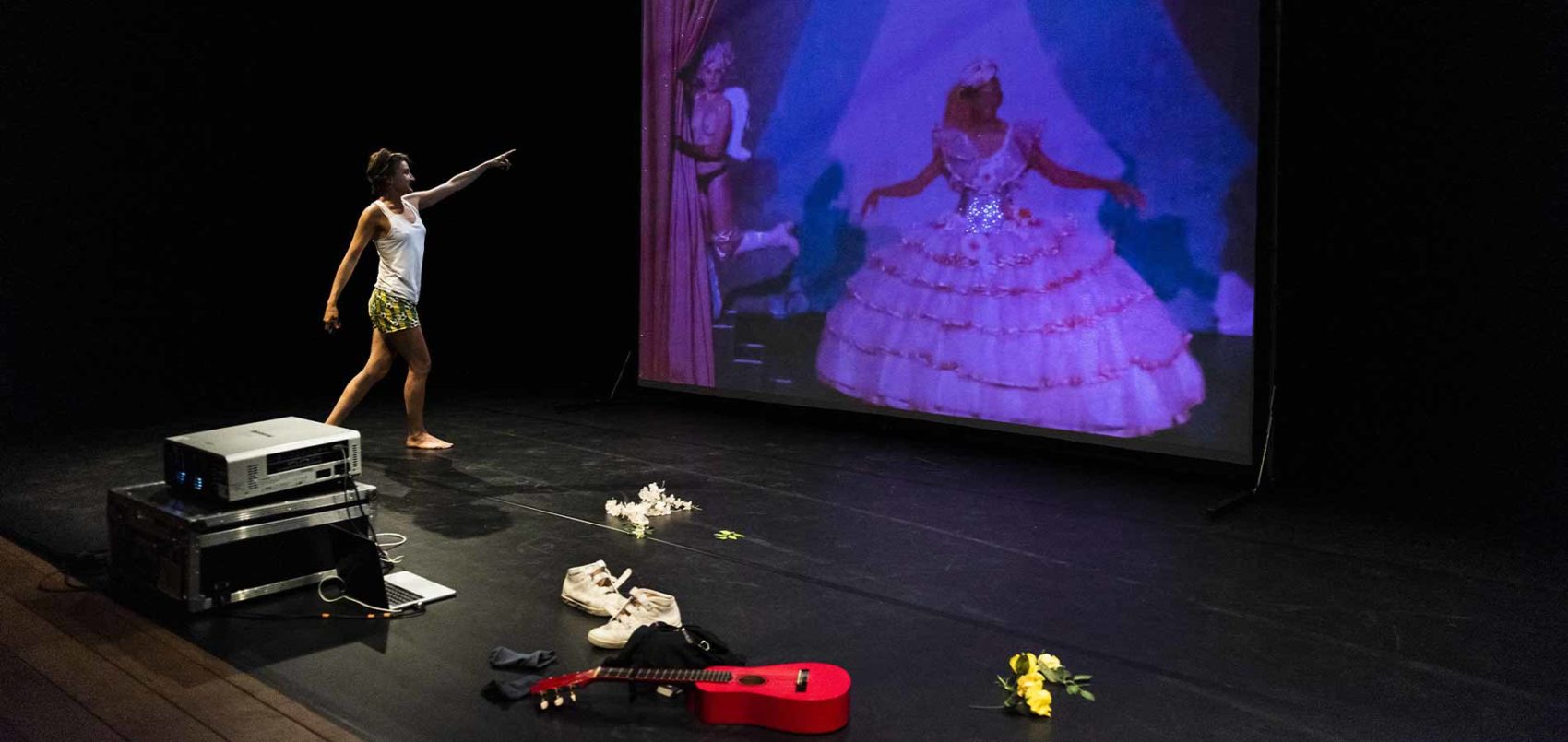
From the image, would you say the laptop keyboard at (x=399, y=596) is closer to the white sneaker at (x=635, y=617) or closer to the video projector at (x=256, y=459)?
the video projector at (x=256, y=459)

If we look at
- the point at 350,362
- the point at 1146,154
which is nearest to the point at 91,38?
the point at 350,362

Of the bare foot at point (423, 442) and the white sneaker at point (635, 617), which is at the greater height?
the bare foot at point (423, 442)

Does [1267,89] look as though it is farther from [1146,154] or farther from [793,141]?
[793,141]

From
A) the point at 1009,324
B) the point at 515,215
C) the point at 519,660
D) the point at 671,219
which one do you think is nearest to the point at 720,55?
the point at 671,219

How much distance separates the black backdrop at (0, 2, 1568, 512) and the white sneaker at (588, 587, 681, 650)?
2911 mm

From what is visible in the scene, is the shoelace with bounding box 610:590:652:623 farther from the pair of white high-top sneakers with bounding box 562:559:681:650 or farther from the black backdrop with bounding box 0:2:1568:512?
the black backdrop with bounding box 0:2:1568:512

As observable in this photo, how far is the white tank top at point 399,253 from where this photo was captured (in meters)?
4.52

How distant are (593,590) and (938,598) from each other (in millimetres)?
922

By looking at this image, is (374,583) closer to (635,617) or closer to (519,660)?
(519,660)

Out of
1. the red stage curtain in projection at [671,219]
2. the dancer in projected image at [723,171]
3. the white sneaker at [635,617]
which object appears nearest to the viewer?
the white sneaker at [635,617]

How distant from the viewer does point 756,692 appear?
2025mm

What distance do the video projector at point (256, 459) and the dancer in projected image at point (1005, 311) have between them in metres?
2.90

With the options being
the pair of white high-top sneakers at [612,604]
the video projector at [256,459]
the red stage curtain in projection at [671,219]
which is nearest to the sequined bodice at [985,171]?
the red stage curtain in projection at [671,219]

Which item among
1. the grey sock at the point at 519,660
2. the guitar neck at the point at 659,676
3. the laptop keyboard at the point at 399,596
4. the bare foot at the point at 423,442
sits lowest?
the grey sock at the point at 519,660
